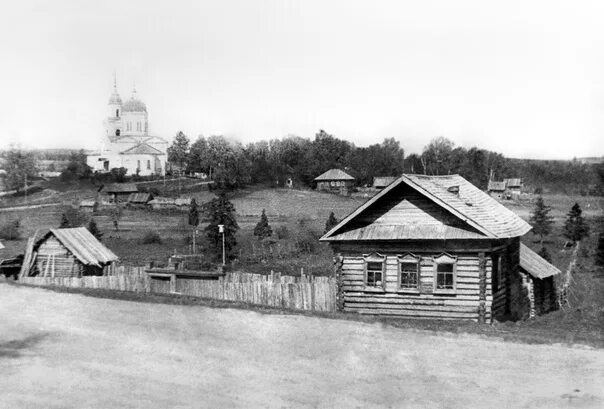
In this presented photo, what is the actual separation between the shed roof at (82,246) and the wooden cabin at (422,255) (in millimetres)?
14198

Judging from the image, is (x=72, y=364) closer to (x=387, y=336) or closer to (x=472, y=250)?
(x=387, y=336)

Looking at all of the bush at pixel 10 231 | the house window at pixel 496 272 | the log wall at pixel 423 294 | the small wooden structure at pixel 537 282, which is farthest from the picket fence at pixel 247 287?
the bush at pixel 10 231

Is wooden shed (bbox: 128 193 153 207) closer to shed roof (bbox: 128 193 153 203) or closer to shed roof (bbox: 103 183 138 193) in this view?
shed roof (bbox: 128 193 153 203)

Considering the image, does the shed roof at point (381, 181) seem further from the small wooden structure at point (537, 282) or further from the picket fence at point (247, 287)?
the picket fence at point (247, 287)

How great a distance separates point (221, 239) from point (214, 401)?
122ft

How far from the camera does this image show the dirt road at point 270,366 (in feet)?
49.2

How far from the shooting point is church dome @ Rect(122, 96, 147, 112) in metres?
134

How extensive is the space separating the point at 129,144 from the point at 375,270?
105249 millimetres

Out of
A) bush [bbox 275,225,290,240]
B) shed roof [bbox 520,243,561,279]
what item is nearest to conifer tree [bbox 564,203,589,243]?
bush [bbox 275,225,290,240]

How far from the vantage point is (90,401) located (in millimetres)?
14844

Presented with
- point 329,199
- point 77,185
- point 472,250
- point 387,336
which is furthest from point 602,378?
point 77,185

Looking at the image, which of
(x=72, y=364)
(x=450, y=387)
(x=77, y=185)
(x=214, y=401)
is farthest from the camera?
(x=77, y=185)

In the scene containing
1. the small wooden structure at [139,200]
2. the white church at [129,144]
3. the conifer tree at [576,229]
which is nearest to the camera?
the conifer tree at [576,229]

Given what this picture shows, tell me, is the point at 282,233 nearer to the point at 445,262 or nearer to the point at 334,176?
the point at 445,262
